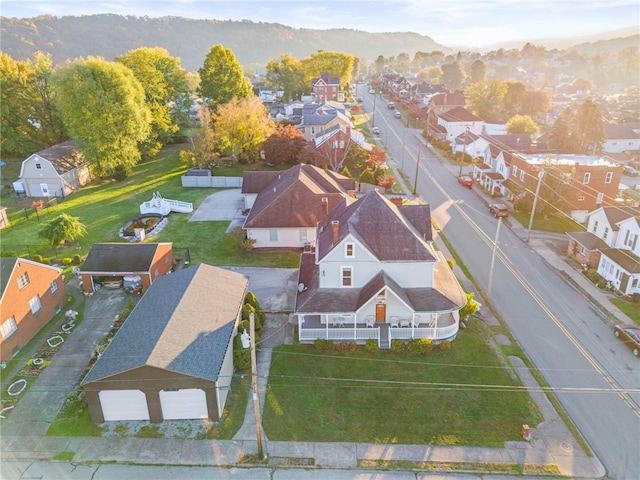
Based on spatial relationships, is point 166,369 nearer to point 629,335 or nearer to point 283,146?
point 629,335

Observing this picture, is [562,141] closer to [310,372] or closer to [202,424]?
[310,372]

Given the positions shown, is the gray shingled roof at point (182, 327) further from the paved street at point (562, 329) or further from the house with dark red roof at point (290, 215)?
the paved street at point (562, 329)

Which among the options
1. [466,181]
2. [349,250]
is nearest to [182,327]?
[349,250]

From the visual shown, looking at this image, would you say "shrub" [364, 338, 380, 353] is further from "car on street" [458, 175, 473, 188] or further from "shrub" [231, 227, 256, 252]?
"car on street" [458, 175, 473, 188]

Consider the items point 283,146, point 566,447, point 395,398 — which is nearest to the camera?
point 566,447

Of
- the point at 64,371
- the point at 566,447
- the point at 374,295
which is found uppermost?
the point at 374,295

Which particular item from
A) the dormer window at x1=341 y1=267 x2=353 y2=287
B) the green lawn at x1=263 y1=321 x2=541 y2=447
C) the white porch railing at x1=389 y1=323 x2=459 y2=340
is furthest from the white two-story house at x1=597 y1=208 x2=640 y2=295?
the dormer window at x1=341 y1=267 x2=353 y2=287

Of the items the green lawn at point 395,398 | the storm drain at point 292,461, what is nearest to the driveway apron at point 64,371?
the green lawn at point 395,398
